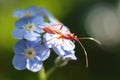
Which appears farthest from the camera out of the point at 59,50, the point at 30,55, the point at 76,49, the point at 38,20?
the point at 76,49

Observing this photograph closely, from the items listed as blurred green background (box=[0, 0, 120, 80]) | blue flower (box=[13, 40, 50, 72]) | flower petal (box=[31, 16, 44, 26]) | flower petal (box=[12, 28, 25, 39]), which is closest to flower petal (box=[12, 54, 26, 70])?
blue flower (box=[13, 40, 50, 72])

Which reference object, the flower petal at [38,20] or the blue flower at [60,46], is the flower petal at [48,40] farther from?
the flower petal at [38,20]

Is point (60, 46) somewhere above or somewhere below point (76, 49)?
above

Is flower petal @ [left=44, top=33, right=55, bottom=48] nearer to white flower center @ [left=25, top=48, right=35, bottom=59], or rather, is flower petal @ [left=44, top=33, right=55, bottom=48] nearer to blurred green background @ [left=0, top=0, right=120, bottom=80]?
white flower center @ [left=25, top=48, right=35, bottom=59]

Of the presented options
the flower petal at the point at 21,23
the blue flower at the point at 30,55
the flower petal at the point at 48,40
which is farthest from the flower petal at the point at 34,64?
the flower petal at the point at 21,23

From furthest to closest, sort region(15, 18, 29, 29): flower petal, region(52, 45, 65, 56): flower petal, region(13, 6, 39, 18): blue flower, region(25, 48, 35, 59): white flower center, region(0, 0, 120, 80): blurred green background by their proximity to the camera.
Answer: region(0, 0, 120, 80): blurred green background < region(13, 6, 39, 18): blue flower < region(15, 18, 29, 29): flower petal < region(25, 48, 35, 59): white flower center < region(52, 45, 65, 56): flower petal

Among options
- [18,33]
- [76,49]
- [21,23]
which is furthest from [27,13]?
[76,49]

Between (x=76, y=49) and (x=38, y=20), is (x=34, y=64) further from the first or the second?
(x=76, y=49)
